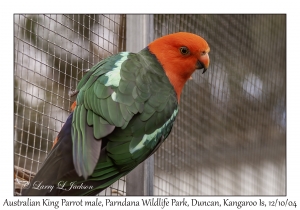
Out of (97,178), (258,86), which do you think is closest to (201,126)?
(258,86)

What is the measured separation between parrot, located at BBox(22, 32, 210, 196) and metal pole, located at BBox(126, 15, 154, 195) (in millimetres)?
221

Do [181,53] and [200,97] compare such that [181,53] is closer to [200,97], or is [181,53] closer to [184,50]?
[184,50]

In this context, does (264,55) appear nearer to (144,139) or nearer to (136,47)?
(136,47)

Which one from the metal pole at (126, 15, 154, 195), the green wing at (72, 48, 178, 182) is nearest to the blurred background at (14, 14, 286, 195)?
the metal pole at (126, 15, 154, 195)

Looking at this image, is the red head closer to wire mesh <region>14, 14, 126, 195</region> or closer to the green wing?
the green wing

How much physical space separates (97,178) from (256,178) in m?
2.78

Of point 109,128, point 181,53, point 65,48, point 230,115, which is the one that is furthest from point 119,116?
point 230,115

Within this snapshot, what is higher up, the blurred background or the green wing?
the blurred background

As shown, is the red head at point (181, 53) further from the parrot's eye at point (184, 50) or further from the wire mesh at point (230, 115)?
the wire mesh at point (230, 115)

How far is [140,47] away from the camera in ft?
7.98

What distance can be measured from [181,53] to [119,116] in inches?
25.3

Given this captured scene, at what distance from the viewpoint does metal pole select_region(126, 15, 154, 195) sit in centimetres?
229

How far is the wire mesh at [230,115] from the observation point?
126 inches

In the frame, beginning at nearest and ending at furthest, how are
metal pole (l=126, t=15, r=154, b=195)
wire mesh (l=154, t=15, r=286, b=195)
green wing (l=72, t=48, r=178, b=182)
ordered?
green wing (l=72, t=48, r=178, b=182) < metal pole (l=126, t=15, r=154, b=195) < wire mesh (l=154, t=15, r=286, b=195)
